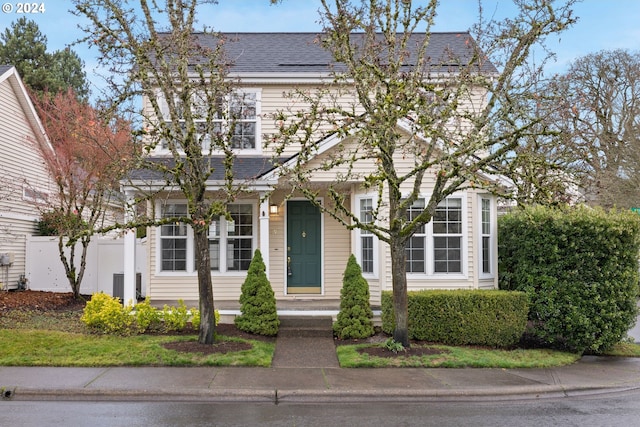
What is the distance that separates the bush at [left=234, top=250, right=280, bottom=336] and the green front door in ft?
8.05

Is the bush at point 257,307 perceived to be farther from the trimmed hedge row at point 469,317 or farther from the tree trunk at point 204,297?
the trimmed hedge row at point 469,317

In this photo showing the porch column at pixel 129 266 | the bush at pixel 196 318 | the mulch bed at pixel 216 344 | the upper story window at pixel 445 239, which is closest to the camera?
the mulch bed at pixel 216 344

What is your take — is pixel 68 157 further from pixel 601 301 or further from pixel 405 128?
pixel 601 301

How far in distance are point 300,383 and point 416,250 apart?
16.9ft

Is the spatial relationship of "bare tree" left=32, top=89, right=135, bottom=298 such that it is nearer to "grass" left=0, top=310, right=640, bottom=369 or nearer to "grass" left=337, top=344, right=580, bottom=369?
"grass" left=0, top=310, right=640, bottom=369

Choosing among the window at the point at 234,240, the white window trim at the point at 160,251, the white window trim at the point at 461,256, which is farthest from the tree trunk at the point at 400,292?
the white window trim at the point at 160,251

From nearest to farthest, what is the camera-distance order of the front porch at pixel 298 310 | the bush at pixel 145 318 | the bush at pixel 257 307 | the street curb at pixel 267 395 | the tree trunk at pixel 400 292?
the street curb at pixel 267 395 → the tree trunk at pixel 400 292 → the bush at pixel 145 318 → the bush at pixel 257 307 → the front porch at pixel 298 310

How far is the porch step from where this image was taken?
38.0ft

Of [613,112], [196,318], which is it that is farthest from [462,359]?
[613,112]

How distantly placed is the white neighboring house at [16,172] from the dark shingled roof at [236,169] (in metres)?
6.17

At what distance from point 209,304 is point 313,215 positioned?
184 inches

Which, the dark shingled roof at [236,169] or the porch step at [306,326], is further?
the dark shingled roof at [236,169]

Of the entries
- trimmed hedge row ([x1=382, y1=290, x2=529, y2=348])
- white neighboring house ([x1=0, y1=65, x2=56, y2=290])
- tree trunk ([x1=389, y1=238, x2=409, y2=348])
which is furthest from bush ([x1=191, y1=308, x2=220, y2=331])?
white neighboring house ([x1=0, y1=65, x2=56, y2=290])

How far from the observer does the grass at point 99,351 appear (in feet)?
29.8
